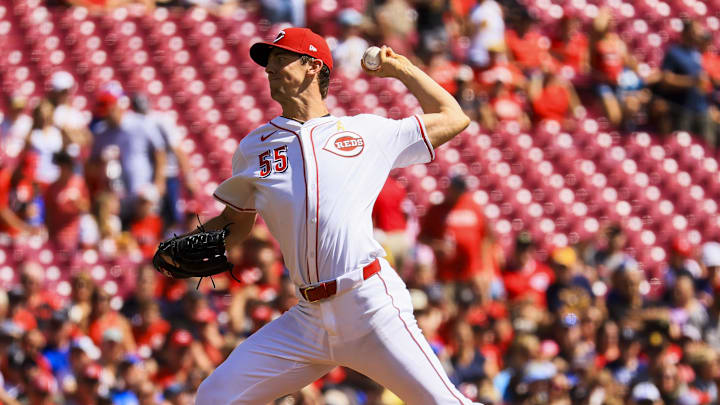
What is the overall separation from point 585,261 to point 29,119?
14.2ft

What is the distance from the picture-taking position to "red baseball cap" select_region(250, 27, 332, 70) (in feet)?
13.3

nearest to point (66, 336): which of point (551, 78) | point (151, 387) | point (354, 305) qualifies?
point (151, 387)

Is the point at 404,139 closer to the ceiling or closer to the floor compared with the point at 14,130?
closer to the ceiling

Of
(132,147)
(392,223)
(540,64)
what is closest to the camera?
(392,223)

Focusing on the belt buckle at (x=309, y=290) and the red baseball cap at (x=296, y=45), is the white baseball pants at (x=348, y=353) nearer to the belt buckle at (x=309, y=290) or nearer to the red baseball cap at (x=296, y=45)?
the belt buckle at (x=309, y=290)

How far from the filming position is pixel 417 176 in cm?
938

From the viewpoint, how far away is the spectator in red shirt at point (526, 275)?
8289 millimetres

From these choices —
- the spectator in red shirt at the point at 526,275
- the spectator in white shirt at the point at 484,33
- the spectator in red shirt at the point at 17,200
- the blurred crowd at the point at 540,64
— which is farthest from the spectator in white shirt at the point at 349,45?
the spectator in red shirt at the point at 17,200

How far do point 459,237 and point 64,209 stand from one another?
9.13ft

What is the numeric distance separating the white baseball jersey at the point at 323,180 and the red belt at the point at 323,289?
3cm

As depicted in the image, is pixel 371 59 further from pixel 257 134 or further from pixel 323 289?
pixel 323 289

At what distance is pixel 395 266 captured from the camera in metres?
7.84

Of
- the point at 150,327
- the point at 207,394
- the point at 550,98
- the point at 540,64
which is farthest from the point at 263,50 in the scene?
the point at 540,64

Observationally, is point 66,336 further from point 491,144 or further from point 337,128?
point 491,144
